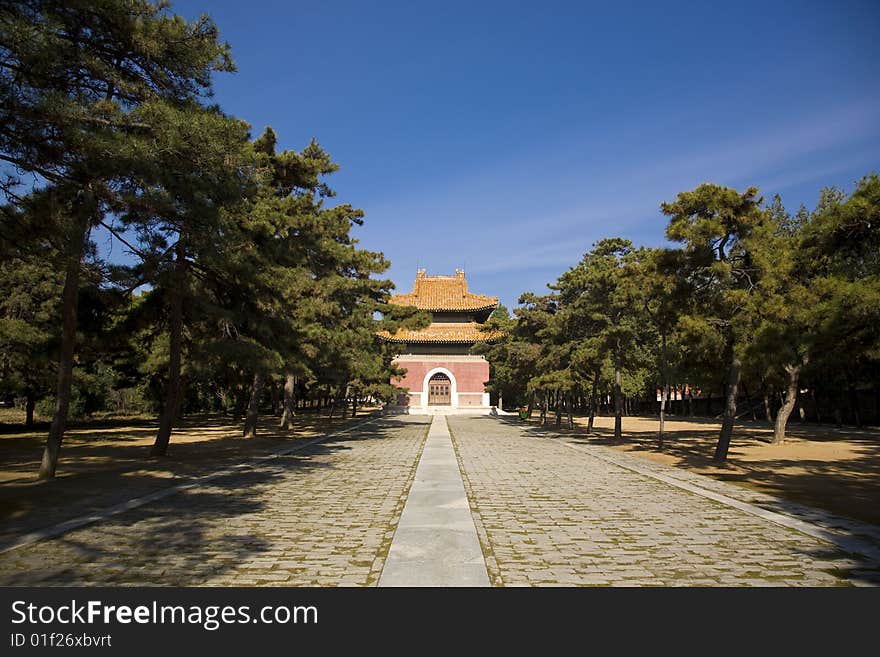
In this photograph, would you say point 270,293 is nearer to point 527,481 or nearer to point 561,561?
point 527,481

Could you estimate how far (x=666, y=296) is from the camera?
1305 cm

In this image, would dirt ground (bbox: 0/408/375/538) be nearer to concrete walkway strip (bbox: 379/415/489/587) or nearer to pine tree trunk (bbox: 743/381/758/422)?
concrete walkway strip (bbox: 379/415/489/587)

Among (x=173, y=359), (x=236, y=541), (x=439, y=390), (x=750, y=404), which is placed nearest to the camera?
(x=236, y=541)

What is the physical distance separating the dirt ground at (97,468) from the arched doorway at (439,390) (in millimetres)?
22998

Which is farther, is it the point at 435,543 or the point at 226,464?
the point at 226,464

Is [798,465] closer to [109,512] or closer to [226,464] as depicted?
[226,464]

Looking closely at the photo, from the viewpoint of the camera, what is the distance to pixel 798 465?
13.4m

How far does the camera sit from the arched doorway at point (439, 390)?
44.1 metres

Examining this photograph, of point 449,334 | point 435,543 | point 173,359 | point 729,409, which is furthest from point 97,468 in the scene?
point 449,334

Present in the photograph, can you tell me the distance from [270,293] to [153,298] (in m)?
3.04

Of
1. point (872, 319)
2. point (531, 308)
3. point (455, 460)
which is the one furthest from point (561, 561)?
point (531, 308)

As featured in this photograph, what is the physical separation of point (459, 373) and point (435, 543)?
1499 inches

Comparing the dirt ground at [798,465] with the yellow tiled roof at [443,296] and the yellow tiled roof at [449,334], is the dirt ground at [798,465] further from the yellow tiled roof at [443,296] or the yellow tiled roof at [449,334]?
the yellow tiled roof at [443,296]

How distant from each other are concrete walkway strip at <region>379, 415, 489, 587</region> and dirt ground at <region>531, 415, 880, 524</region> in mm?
5428
